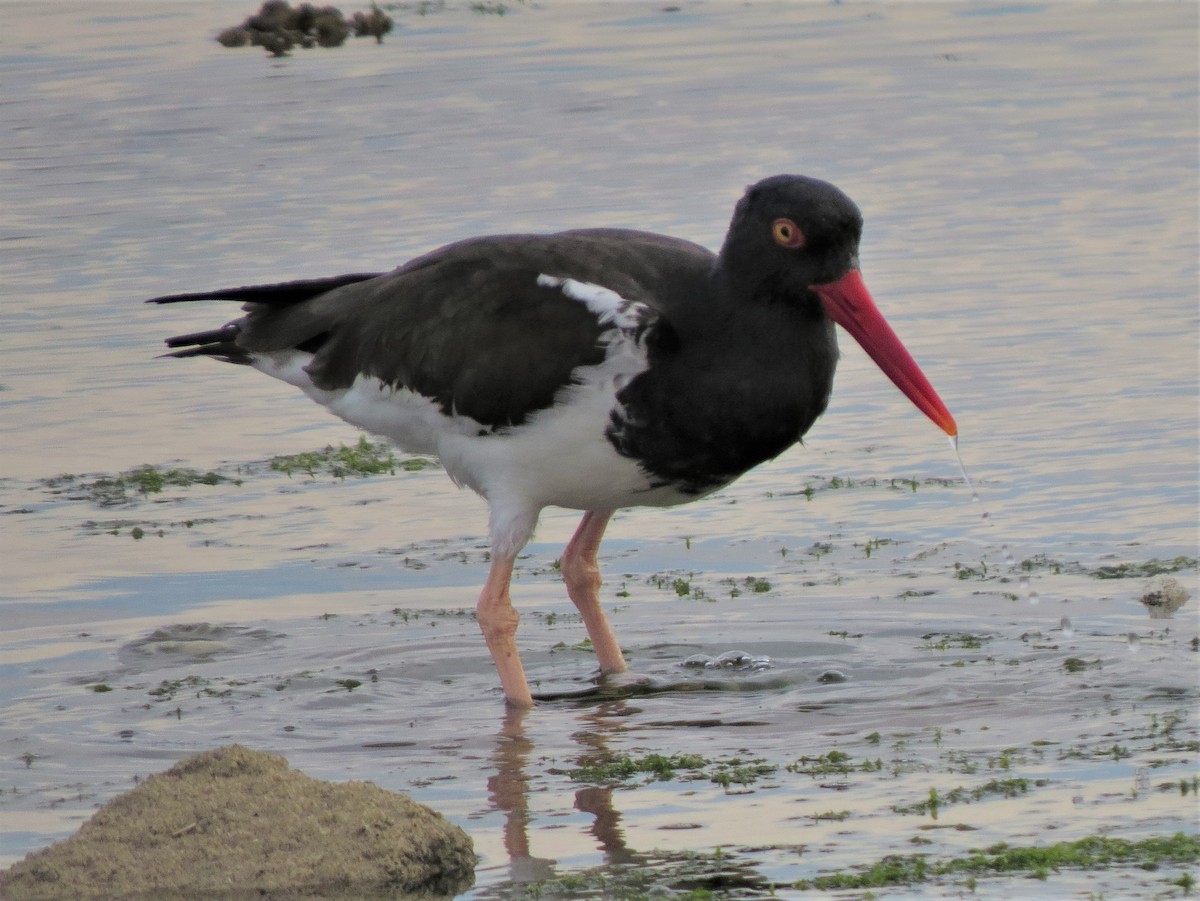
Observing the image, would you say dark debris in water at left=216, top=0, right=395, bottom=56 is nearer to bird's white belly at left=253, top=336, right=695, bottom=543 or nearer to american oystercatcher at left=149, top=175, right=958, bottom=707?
bird's white belly at left=253, top=336, right=695, bottom=543

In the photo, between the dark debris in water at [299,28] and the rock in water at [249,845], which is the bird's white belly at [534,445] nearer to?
the rock in water at [249,845]

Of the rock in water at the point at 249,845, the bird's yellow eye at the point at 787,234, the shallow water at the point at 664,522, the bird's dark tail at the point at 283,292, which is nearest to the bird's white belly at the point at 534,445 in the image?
the bird's dark tail at the point at 283,292

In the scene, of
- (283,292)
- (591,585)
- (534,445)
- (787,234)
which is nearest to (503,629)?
(591,585)

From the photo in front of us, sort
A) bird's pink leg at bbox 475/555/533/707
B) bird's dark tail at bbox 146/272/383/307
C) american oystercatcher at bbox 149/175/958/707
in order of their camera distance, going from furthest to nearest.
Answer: bird's dark tail at bbox 146/272/383/307, bird's pink leg at bbox 475/555/533/707, american oystercatcher at bbox 149/175/958/707

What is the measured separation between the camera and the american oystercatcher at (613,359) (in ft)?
21.2

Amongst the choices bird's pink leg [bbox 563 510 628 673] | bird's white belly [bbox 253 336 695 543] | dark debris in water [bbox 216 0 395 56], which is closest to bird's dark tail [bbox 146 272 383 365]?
bird's white belly [bbox 253 336 695 543]

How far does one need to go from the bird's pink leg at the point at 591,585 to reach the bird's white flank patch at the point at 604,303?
1003mm

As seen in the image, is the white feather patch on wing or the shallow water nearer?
the shallow water

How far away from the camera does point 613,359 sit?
6.50 meters

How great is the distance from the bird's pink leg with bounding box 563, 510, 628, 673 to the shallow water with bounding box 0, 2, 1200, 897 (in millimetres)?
119

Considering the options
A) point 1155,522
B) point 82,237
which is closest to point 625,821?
point 1155,522

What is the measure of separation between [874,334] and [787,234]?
402 millimetres

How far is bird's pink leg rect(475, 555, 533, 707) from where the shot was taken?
7020mm

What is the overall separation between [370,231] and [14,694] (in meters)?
7.20
